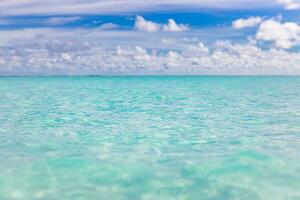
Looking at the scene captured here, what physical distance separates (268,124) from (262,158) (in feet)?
20.9

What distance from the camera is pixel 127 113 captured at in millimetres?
Answer: 21234

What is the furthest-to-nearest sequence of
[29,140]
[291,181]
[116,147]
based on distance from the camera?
1. [29,140]
2. [116,147]
3. [291,181]

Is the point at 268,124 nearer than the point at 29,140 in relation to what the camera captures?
No

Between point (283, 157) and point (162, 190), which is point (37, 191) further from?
point (283, 157)

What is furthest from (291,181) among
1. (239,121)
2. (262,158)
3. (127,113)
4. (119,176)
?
(127,113)


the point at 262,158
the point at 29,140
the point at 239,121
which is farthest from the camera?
the point at 239,121

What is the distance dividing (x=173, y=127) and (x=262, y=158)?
5901mm

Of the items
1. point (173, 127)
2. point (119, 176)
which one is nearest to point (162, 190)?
point (119, 176)

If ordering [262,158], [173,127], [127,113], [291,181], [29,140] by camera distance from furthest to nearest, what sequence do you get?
[127,113], [173,127], [29,140], [262,158], [291,181]

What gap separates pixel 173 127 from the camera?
16.1m

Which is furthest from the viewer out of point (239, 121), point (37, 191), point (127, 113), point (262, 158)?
point (127, 113)

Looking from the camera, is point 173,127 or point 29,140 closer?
point 29,140

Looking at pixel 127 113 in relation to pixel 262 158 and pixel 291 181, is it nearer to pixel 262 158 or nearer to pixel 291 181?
pixel 262 158

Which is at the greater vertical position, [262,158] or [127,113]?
[262,158]
